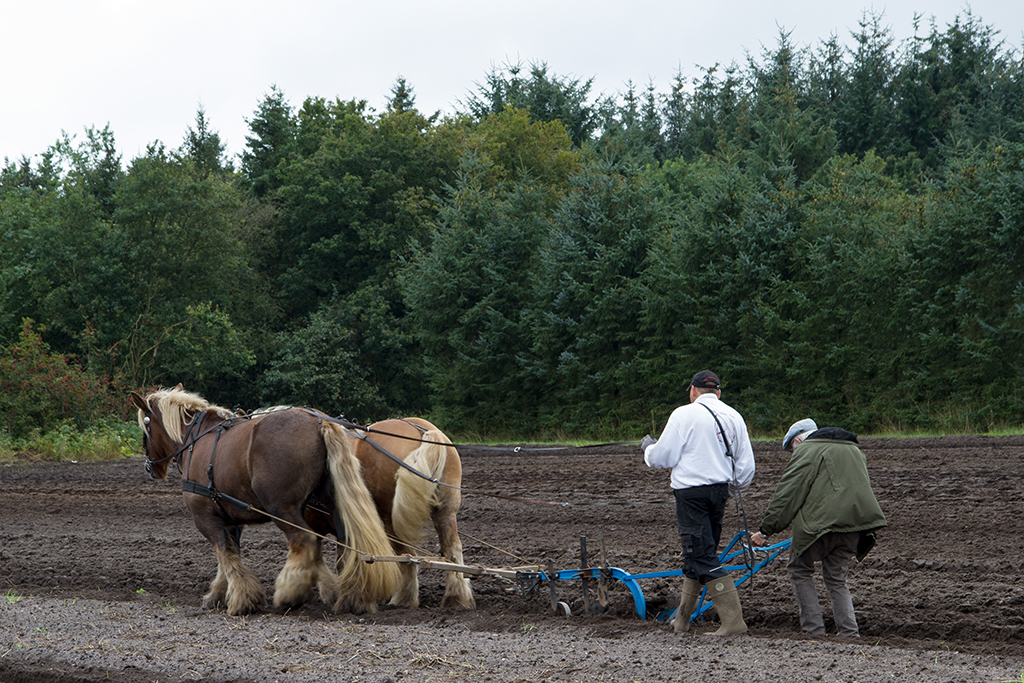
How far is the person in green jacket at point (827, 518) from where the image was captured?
5.82m

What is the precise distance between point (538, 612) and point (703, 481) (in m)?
1.78

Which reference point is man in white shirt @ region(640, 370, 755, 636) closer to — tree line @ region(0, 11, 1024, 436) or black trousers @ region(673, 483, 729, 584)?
black trousers @ region(673, 483, 729, 584)

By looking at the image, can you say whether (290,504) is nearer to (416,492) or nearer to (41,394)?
(416,492)

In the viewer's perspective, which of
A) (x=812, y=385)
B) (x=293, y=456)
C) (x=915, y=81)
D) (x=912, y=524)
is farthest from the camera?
(x=915, y=81)

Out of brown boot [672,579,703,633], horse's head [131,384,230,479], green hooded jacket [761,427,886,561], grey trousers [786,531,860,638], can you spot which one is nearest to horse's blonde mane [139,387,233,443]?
horse's head [131,384,230,479]

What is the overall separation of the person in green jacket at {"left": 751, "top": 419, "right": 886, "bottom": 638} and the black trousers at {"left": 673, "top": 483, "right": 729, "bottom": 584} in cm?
32

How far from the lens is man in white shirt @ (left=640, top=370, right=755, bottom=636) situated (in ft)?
19.2

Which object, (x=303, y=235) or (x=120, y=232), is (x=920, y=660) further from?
(x=303, y=235)

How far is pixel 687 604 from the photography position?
19.4ft

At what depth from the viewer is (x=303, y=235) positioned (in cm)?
3541

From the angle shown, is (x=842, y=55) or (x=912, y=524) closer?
(x=912, y=524)

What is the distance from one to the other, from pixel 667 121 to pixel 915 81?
1443 centimetres

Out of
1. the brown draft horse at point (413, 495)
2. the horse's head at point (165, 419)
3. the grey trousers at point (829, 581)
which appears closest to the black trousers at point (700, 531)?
the grey trousers at point (829, 581)

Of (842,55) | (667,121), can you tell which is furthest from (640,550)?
(667,121)
